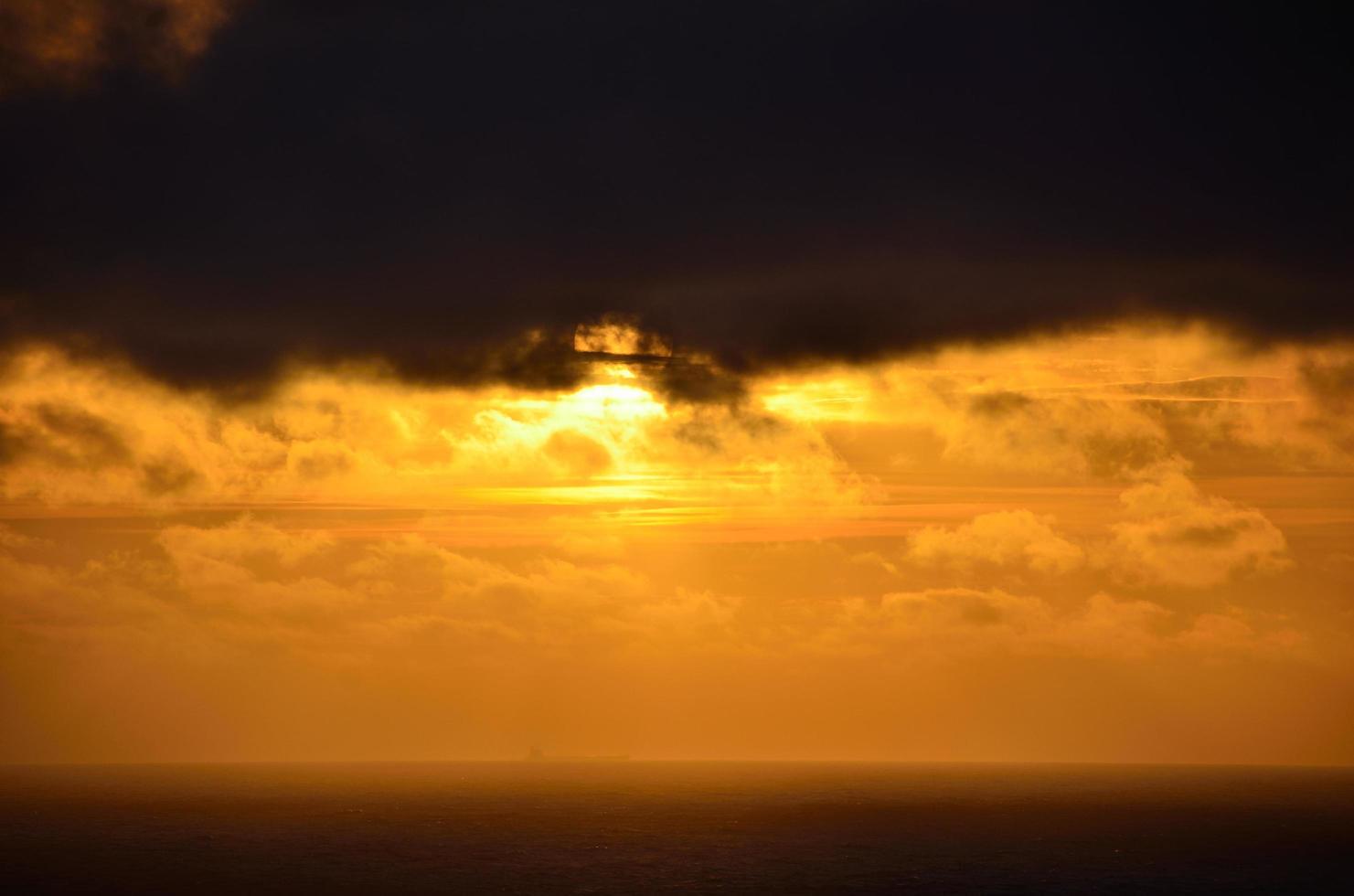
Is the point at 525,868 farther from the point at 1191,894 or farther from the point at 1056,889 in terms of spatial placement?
the point at 1191,894

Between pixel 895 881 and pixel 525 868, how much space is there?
2160 inches

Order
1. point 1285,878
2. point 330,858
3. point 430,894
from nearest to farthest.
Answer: point 430,894 < point 1285,878 < point 330,858

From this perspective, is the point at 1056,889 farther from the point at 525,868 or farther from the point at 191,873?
the point at 191,873

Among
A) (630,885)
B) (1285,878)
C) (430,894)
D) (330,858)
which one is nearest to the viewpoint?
(430,894)

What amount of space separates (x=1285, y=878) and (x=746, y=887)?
79.0 metres

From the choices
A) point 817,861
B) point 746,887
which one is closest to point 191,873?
point 746,887

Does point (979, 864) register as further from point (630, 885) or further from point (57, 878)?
point (57, 878)

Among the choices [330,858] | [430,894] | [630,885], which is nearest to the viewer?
[430,894]

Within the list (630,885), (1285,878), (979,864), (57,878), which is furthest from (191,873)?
(1285,878)

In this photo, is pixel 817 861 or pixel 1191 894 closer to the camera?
pixel 1191 894

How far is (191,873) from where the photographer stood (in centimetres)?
17550

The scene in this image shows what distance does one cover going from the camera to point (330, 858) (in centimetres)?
19562

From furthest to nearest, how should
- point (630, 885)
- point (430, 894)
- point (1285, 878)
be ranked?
1. point (1285, 878)
2. point (630, 885)
3. point (430, 894)

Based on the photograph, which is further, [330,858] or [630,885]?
[330,858]
